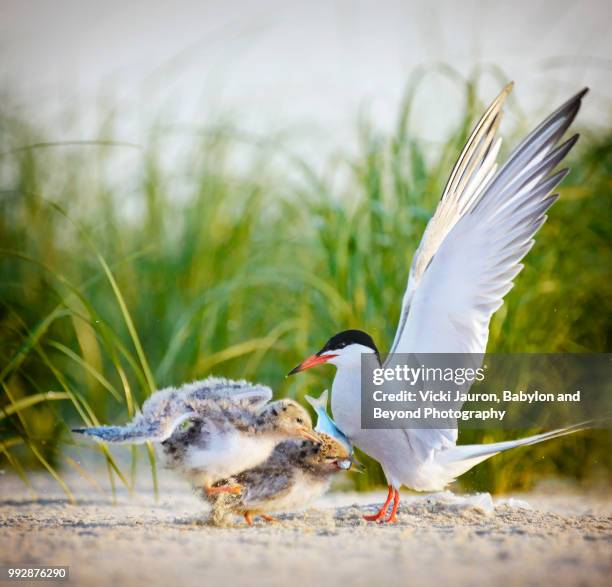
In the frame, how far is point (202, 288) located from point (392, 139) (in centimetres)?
94

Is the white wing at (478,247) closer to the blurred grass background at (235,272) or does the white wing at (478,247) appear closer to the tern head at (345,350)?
the tern head at (345,350)

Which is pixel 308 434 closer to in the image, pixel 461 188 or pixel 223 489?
pixel 223 489

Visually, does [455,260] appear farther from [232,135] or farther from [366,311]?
[232,135]

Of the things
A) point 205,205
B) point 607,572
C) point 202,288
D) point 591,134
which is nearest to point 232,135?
point 205,205

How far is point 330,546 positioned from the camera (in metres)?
1.78

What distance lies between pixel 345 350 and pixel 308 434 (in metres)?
0.24

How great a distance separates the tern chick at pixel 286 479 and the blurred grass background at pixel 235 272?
0.56 meters

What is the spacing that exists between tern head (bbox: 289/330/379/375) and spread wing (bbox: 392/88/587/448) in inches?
3.5

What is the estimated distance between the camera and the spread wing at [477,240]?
2.05 meters

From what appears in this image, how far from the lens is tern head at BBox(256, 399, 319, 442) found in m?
2.03

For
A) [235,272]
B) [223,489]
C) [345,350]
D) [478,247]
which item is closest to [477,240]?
[478,247]

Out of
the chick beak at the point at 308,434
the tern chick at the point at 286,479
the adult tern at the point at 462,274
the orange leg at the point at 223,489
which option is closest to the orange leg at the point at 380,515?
the adult tern at the point at 462,274

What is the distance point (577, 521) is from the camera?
2.15 m

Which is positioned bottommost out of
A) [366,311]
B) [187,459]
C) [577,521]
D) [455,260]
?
[577,521]
